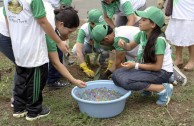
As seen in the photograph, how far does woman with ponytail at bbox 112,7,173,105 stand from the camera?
3.00 meters

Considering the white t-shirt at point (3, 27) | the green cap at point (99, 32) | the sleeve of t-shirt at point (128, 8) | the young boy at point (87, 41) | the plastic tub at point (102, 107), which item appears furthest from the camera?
the sleeve of t-shirt at point (128, 8)

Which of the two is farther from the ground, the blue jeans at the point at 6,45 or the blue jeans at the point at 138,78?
the blue jeans at the point at 6,45

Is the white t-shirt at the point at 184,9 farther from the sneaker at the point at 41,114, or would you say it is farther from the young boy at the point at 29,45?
the sneaker at the point at 41,114

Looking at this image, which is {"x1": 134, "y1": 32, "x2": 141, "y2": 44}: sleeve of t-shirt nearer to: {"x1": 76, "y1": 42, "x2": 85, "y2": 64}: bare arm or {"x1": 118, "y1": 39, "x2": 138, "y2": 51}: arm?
{"x1": 118, "y1": 39, "x2": 138, "y2": 51}: arm

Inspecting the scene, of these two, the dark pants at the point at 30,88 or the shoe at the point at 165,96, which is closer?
the dark pants at the point at 30,88

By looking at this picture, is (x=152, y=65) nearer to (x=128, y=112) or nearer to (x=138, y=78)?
(x=138, y=78)

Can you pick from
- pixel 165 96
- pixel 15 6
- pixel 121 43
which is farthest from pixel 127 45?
pixel 15 6

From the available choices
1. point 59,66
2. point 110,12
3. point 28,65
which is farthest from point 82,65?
point 28,65

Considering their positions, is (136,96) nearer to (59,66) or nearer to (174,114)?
(174,114)

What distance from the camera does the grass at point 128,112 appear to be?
2.89 m

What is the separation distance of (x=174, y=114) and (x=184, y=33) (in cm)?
130

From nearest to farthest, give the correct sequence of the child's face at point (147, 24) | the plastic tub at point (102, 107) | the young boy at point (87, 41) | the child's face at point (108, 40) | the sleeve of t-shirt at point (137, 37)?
the plastic tub at point (102, 107) → the child's face at point (147, 24) → the sleeve of t-shirt at point (137, 37) → the child's face at point (108, 40) → the young boy at point (87, 41)

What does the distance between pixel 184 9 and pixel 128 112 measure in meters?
1.51

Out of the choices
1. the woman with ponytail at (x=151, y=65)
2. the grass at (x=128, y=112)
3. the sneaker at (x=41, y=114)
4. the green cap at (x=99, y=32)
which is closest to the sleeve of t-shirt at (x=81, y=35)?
the green cap at (x=99, y=32)
